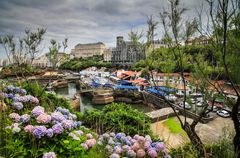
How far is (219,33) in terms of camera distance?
13.6 ft

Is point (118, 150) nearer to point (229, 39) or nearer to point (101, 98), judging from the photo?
point (229, 39)

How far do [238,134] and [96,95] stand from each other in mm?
22841

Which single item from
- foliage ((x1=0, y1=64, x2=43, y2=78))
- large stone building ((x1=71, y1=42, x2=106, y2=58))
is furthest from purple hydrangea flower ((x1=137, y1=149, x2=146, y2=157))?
large stone building ((x1=71, y1=42, x2=106, y2=58))

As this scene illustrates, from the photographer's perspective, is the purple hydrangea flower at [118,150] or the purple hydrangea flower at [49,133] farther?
the purple hydrangea flower at [118,150]

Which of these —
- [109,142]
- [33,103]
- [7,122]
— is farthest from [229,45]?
[7,122]

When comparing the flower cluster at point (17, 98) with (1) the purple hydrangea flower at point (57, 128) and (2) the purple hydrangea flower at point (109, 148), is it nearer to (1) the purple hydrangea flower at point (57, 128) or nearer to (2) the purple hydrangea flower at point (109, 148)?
(1) the purple hydrangea flower at point (57, 128)

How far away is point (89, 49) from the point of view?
14012cm

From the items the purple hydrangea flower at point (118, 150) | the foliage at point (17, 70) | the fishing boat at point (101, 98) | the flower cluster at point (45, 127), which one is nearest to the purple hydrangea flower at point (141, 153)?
the purple hydrangea flower at point (118, 150)

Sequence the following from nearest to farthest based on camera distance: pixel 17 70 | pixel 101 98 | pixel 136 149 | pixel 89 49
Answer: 1. pixel 136 149
2. pixel 17 70
3. pixel 101 98
4. pixel 89 49

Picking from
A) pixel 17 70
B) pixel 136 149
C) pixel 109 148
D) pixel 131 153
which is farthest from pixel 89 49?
pixel 131 153

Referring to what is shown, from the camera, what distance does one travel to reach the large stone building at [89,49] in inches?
5266

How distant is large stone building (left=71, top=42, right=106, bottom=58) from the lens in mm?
133750

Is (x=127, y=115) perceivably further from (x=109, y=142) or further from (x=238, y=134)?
(x=109, y=142)

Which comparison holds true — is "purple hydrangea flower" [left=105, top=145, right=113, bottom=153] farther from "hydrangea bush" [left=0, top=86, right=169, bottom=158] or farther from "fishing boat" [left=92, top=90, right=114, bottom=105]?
"fishing boat" [left=92, top=90, right=114, bottom=105]
